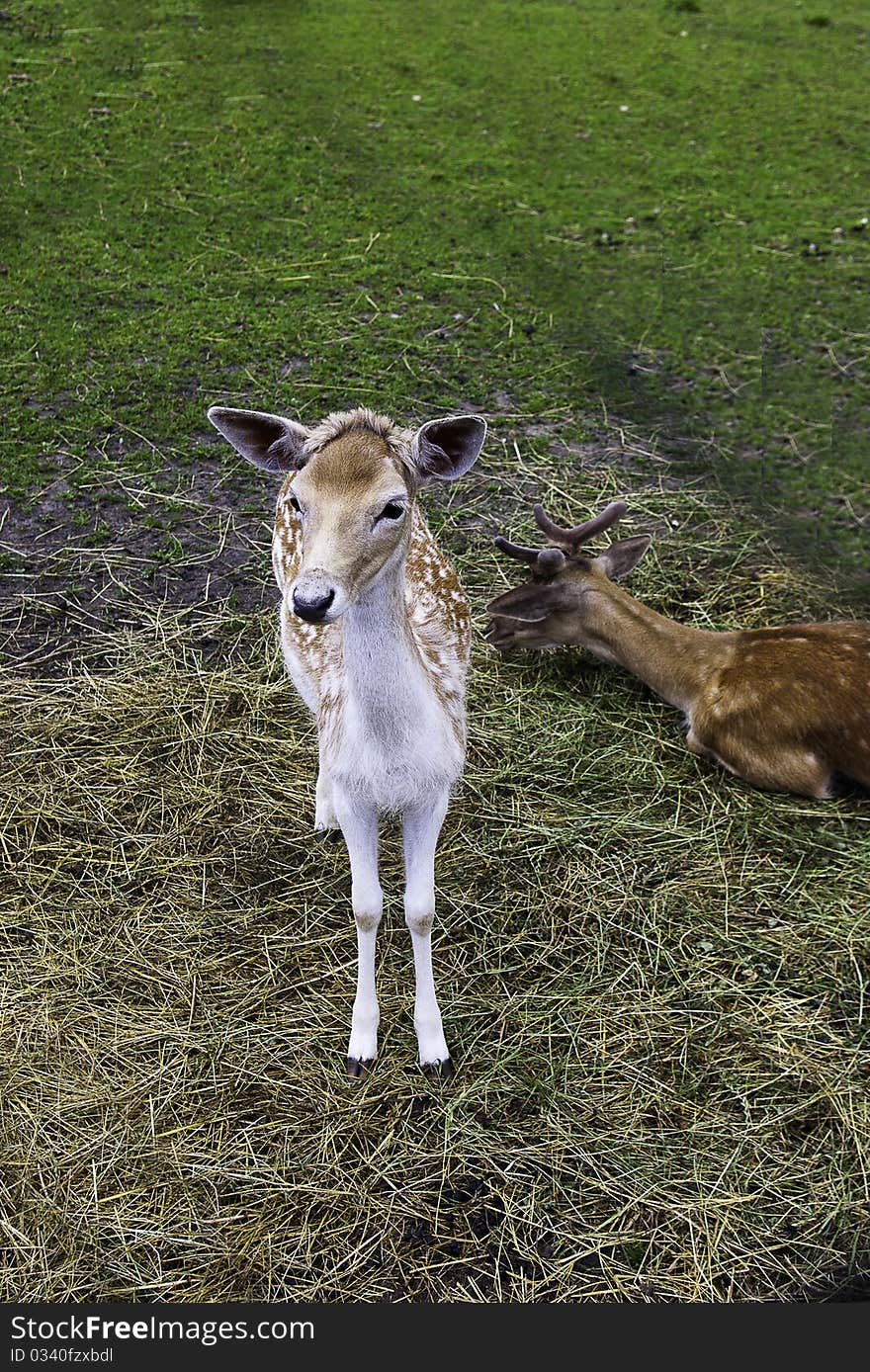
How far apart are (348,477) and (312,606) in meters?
0.43

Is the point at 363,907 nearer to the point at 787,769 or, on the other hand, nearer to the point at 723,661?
the point at 787,769

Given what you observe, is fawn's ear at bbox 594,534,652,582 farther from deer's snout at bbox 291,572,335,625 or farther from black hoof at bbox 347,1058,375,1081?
deer's snout at bbox 291,572,335,625

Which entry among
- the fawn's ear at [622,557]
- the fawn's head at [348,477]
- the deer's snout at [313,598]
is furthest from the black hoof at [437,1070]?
the fawn's ear at [622,557]

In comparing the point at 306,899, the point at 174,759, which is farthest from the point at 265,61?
the point at 306,899

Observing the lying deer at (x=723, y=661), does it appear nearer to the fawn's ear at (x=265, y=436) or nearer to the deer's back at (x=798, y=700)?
the deer's back at (x=798, y=700)

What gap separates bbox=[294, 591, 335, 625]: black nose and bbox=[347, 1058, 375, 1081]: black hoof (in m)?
1.65

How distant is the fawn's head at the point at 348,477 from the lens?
2812 mm

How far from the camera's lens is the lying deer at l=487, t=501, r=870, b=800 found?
486 centimetres

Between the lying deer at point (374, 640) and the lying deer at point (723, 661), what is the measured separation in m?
1.30

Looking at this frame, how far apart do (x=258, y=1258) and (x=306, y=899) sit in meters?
1.29

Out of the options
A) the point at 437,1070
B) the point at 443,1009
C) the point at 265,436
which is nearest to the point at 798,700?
the point at 443,1009

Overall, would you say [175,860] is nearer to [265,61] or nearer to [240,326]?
[240,326]

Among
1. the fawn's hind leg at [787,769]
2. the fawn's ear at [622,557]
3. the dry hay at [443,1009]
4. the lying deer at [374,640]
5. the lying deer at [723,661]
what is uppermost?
the lying deer at [374,640]

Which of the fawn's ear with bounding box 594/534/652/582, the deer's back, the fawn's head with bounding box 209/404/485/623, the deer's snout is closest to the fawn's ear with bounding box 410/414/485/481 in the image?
the fawn's head with bounding box 209/404/485/623
